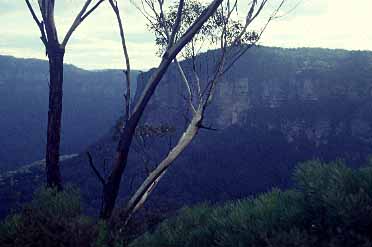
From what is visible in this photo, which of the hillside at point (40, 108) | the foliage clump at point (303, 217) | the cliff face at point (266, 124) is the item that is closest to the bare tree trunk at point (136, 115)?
the foliage clump at point (303, 217)

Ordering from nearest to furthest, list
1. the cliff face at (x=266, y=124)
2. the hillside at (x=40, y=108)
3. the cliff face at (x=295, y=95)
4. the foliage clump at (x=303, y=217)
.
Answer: the foliage clump at (x=303, y=217), the cliff face at (x=266, y=124), the cliff face at (x=295, y=95), the hillside at (x=40, y=108)

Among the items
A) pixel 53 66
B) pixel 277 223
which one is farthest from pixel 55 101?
pixel 277 223

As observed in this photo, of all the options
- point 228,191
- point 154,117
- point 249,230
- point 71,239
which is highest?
point 249,230

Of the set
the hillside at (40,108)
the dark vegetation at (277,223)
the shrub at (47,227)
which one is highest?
the dark vegetation at (277,223)

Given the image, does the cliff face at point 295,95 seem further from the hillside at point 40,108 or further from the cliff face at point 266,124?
the hillside at point 40,108

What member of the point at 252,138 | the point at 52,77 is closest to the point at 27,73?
the point at 252,138

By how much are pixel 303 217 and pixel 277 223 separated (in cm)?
17

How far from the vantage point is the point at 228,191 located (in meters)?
68.9

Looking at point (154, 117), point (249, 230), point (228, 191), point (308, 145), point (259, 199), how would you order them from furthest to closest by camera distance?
point (154, 117) → point (308, 145) → point (228, 191) → point (259, 199) → point (249, 230)

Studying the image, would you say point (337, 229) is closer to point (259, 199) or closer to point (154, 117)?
point (259, 199)

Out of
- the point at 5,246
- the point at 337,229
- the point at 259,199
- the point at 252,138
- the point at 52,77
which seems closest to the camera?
the point at 337,229

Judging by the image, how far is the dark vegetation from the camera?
104 inches

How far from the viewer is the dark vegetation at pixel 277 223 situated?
265cm

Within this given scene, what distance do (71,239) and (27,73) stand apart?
199 metres
